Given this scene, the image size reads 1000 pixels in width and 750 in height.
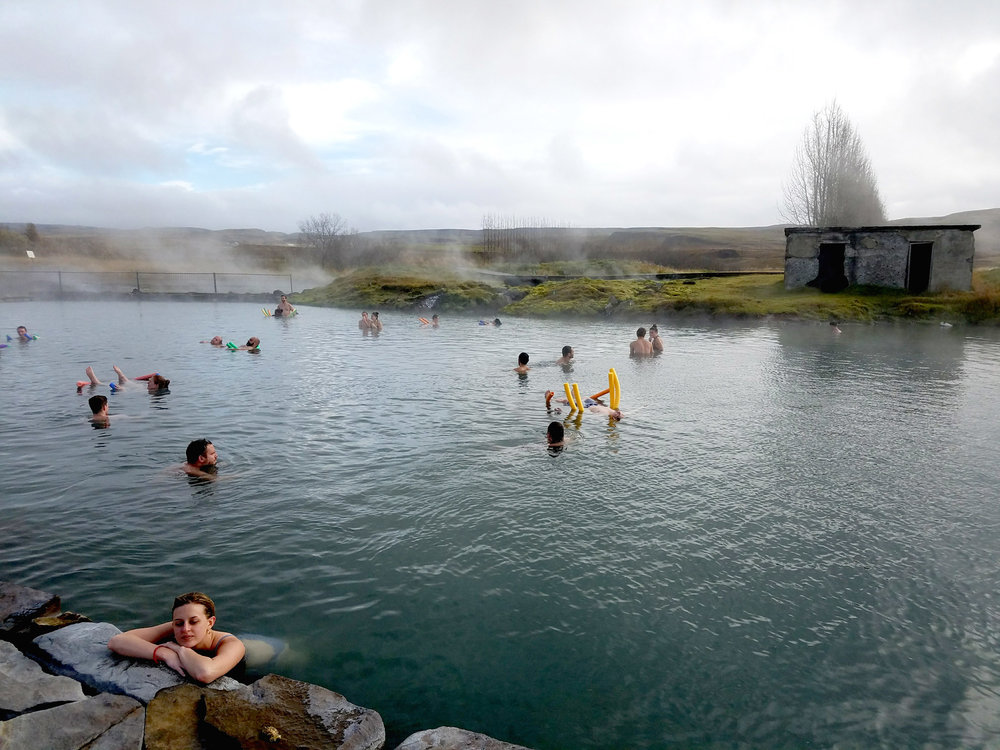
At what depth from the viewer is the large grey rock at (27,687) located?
430cm

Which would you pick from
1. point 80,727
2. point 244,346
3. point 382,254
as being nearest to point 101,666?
point 80,727

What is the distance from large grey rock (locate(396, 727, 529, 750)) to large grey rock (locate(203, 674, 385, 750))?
32cm

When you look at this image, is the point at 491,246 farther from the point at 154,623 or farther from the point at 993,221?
the point at 993,221

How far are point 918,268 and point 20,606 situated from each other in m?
36.5

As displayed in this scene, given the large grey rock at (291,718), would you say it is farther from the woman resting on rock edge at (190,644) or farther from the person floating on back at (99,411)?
the person floating on back at (99,411)

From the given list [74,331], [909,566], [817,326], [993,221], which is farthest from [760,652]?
[993,221]

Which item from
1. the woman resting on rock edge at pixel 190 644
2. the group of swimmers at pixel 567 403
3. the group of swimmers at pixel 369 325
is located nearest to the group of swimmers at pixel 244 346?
the group of swimmers at pixel 369 325

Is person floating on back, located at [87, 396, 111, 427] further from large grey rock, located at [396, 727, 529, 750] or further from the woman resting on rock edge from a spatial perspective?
large grey rock, located at [396, 727, 529, 750]

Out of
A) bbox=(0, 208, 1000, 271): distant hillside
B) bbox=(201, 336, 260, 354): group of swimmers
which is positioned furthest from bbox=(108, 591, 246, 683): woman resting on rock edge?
bbox=(0, 208, 1000, 271): distant hillside

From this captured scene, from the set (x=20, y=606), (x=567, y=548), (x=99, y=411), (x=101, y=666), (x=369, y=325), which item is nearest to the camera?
(x=101, y=666)

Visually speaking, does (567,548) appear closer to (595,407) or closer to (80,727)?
(80,727)

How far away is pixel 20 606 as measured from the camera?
548 centimetres

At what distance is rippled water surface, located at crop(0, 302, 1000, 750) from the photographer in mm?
4848

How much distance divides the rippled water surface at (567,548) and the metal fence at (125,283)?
3503 cm
